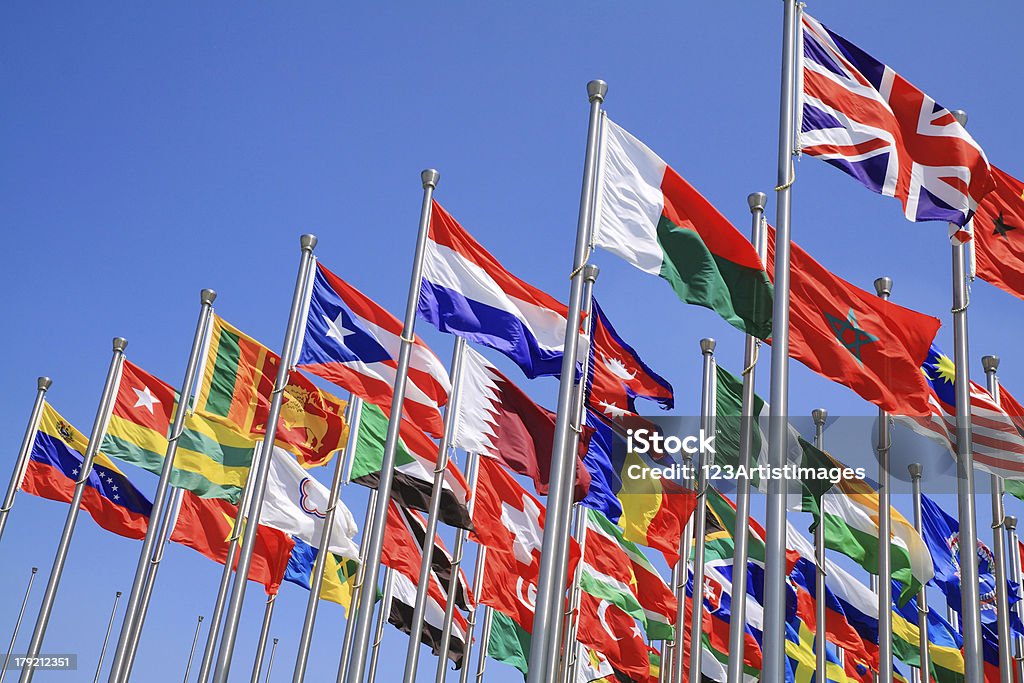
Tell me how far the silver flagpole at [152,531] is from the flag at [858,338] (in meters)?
11.2

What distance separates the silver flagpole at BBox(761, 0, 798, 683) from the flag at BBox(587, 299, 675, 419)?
16.6 feet

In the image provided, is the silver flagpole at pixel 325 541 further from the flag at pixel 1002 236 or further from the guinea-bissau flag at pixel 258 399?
the flag at pixel 1002 236

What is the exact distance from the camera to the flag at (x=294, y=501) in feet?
71.3

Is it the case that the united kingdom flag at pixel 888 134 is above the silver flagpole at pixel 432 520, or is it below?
above

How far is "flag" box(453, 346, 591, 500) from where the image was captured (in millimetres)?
17391

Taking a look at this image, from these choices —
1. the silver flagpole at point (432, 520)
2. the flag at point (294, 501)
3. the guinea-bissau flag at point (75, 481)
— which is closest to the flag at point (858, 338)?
the silver flagpole at point (432, 520)

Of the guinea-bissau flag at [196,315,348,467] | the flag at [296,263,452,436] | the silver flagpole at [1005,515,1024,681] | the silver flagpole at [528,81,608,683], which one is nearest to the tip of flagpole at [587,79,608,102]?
the silver flagpole at [528,81,608,683]

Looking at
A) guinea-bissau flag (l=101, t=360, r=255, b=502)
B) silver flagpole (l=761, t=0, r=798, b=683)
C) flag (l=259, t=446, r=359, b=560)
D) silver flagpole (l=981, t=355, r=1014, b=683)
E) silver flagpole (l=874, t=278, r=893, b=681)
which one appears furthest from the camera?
flag (l=259, t=446, r=359, b=560)

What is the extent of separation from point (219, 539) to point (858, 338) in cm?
1613

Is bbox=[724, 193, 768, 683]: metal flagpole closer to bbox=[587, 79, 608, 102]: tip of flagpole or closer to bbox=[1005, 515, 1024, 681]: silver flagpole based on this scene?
bbox=[587, 79, 608, 102]: tip of flagpole

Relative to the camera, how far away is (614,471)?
19.0m

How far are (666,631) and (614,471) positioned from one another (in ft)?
25.9

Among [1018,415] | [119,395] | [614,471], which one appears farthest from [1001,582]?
[119,395]

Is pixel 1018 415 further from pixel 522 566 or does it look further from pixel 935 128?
pixel 522 566
